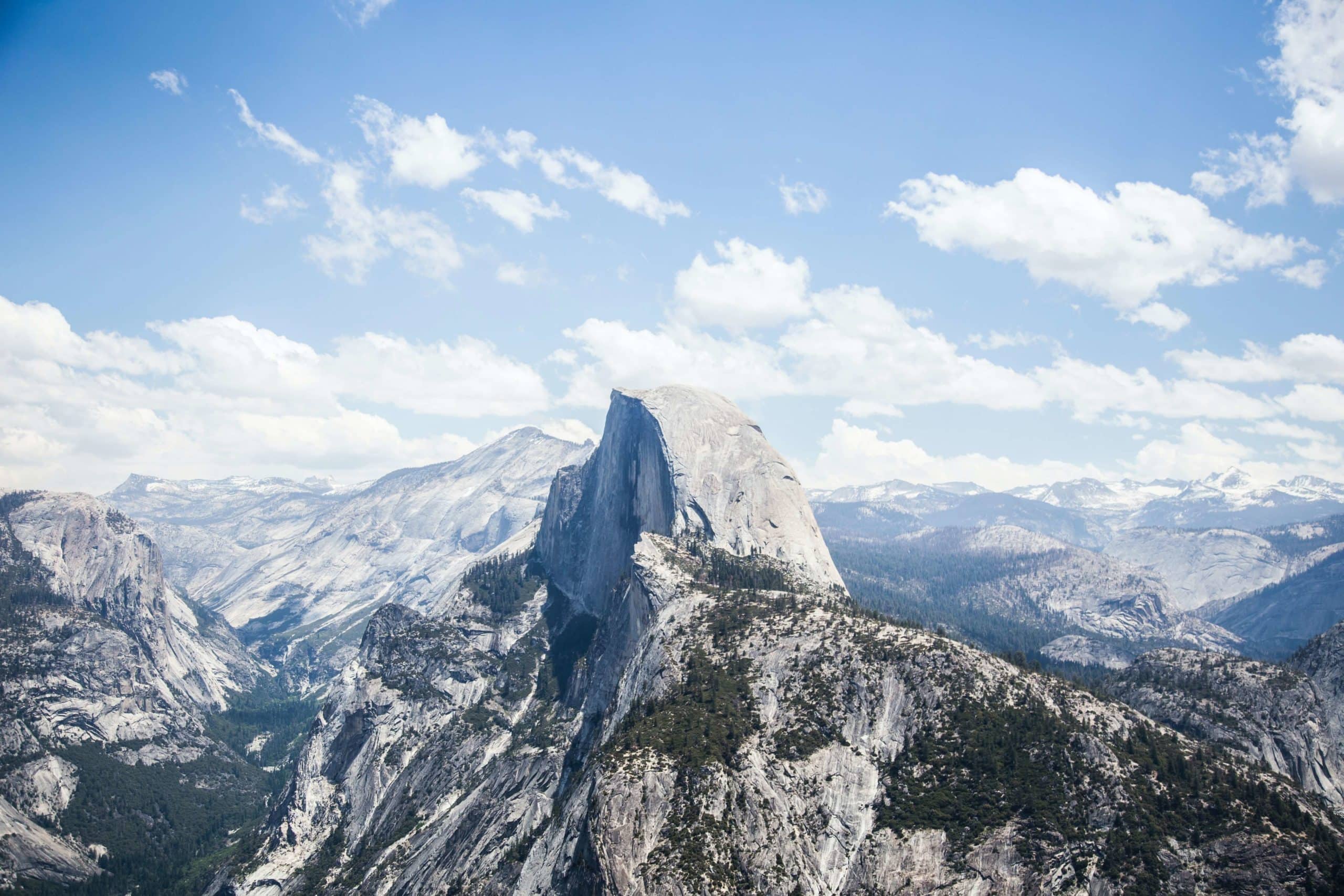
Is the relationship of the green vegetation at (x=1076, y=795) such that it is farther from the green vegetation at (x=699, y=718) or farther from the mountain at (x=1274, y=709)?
the mountain at (x=1274, y=709)

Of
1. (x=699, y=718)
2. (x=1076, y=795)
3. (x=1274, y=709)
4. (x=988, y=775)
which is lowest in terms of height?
(x=1274, y=709)

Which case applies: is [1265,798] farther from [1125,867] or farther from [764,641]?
[764,641]

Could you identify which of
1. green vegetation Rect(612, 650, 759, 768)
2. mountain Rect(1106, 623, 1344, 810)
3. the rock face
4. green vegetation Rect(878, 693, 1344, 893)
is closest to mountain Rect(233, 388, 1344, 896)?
green vegetation Rect(878, 693, 1344, 893)

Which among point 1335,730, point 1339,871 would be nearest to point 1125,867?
point 1339,871

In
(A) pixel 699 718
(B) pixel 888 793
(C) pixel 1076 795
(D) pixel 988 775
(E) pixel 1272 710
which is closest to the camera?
(C) pixel 1076 795

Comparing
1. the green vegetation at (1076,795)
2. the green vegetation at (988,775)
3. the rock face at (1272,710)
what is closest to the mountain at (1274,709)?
the rock face at (1272,710)

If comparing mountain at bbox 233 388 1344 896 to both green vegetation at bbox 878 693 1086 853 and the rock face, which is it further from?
the rock face

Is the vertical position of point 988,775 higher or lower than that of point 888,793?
higher

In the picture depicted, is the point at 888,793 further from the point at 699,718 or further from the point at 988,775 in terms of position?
the point at 699,718

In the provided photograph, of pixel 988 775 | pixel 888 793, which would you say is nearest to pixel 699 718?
pixel 888 793
